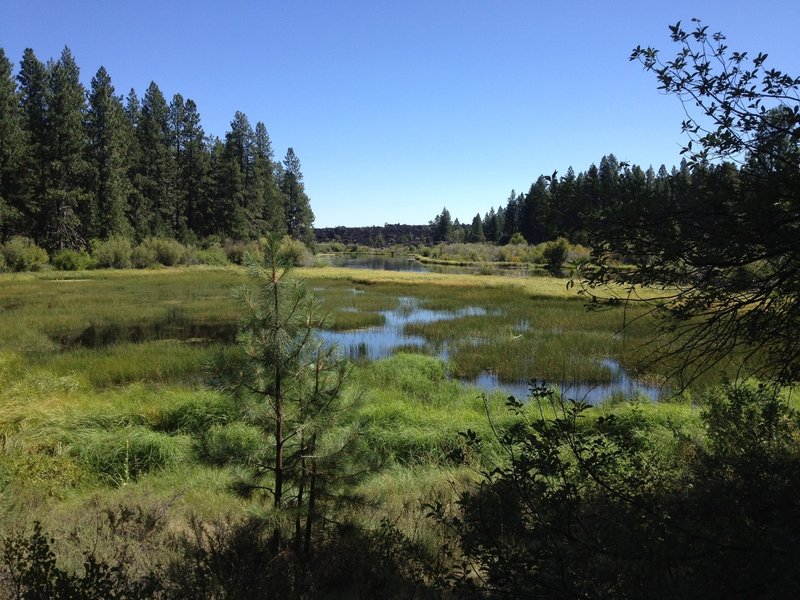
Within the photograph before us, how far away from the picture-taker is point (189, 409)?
32.1 feet

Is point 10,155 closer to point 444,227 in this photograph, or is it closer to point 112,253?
point 112,253

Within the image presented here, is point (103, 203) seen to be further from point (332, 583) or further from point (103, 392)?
point (332, 583)

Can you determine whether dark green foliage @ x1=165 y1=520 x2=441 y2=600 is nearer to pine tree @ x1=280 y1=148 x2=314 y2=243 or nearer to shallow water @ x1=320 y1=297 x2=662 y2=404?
shallow water @ x1=320 y1=297 x2=662 y2=404

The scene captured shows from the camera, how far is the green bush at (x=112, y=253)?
147ft

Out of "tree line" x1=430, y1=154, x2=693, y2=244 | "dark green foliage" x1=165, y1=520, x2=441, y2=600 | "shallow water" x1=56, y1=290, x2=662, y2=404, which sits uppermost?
"tree line" x1=430, y1=154, x2=693, y2=244

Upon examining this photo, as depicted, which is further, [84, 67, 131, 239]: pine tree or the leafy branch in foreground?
[84, 67, 131, 239]: pine tree

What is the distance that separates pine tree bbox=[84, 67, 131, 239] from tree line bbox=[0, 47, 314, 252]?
0.33 ft

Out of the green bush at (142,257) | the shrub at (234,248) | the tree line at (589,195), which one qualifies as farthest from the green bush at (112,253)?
the tree line at (589,195)

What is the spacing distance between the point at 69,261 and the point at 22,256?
4.07m

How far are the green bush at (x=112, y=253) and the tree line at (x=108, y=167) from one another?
83.3 inches

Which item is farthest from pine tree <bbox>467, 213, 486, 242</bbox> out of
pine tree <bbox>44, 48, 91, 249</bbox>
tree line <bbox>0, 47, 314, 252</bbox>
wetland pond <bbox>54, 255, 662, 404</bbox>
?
wetland pond <bbox>54, 255, 662, 404</bbox>

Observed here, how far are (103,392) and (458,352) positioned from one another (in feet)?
34.0

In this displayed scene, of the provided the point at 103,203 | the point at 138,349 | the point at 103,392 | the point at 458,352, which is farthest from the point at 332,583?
the point at 103,203

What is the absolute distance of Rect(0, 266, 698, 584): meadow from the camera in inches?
188
